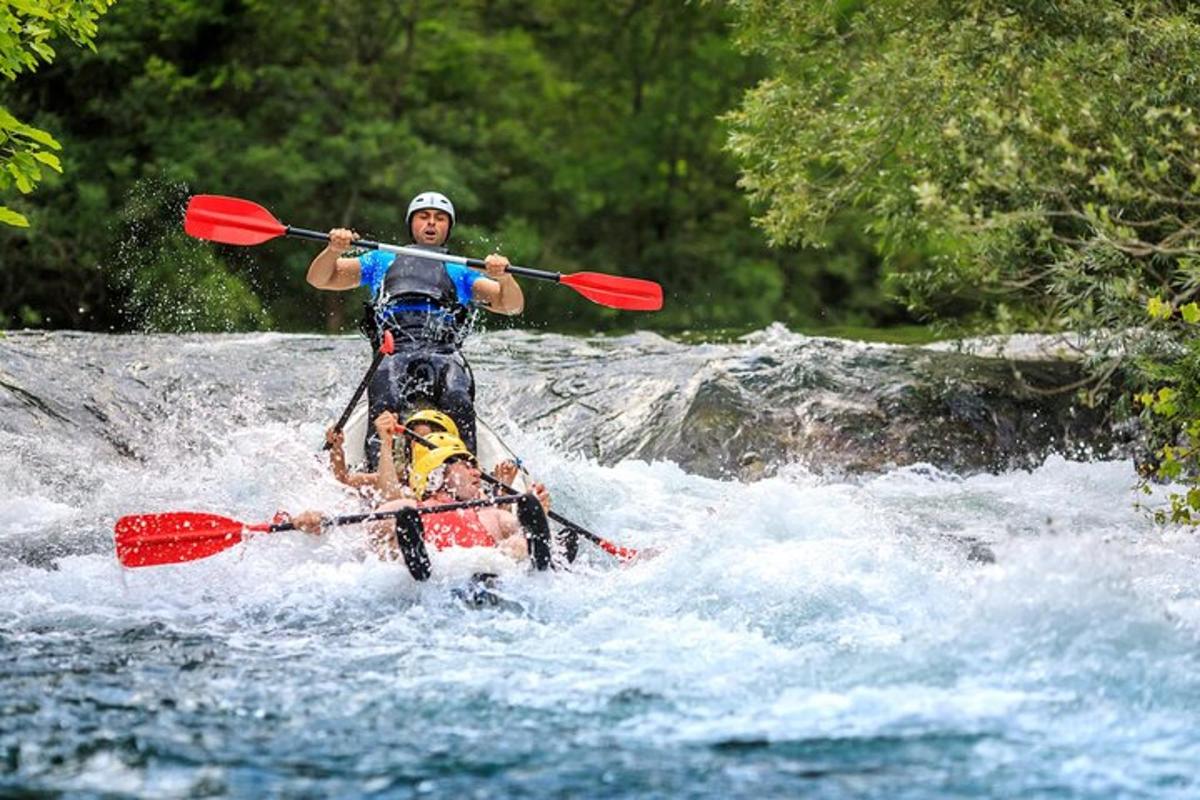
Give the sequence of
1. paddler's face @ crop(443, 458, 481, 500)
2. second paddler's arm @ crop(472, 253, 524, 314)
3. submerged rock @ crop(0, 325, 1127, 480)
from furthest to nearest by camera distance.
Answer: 1. submerged rock @ crop(0, 325, 1127, 480)
2. second paddler's arm @ crop(472, 253, 524, 314)
3. paddler's face @ crop(443, 458, 481, 500)

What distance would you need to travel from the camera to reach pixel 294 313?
59.4 feet

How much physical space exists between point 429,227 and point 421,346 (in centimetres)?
71

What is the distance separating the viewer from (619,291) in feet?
27.1

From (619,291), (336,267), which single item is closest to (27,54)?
(336,267)

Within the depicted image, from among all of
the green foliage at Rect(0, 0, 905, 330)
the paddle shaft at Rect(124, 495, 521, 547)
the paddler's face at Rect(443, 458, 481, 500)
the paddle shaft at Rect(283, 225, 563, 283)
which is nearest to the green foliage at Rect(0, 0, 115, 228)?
the paddle shaft at Rect(283, 225, 563, 283)

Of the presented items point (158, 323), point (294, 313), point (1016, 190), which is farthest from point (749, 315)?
point (1016, 190)

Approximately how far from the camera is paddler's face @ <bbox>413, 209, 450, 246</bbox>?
796 centimetres

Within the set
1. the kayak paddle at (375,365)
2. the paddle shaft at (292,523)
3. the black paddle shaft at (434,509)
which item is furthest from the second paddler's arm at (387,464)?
the kayak paddle at (375,365)

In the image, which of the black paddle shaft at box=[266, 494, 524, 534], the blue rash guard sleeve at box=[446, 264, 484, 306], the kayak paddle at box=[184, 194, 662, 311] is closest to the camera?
the black paddle shaft at box=[266, 494, 524, 534]

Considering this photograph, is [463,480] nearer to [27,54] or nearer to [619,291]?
[619,291]

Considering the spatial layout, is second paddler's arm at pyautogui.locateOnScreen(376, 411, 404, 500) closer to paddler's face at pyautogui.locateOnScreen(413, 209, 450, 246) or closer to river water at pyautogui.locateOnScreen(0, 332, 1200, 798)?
river water at pyautogui.locateOnScreen(0, 332, 1200, 798)

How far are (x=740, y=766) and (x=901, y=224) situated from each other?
21.1 ft

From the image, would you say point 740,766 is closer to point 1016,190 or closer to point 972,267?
point 1016,190

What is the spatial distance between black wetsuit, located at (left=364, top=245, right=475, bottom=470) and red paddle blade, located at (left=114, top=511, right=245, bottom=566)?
39.2 inches
